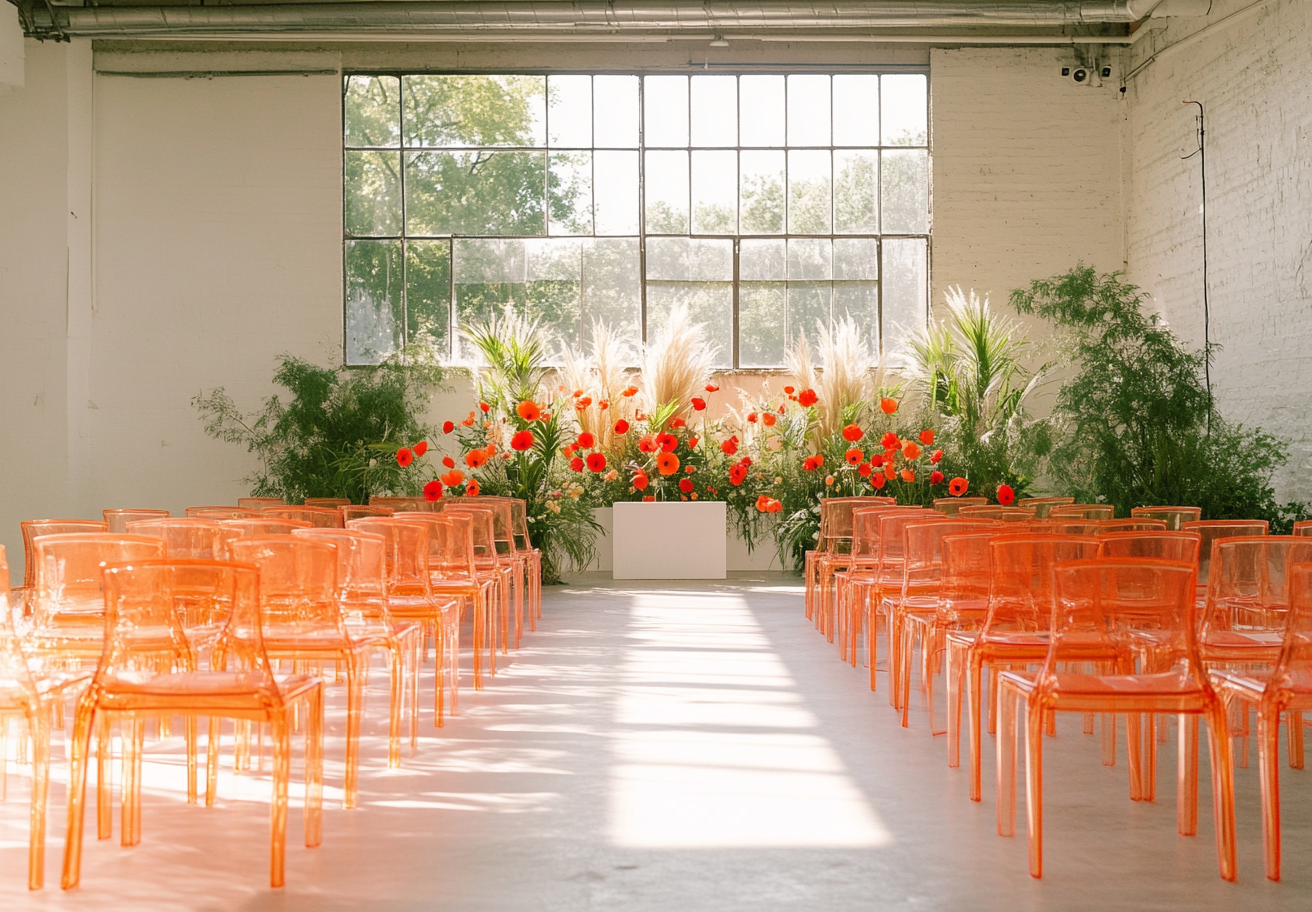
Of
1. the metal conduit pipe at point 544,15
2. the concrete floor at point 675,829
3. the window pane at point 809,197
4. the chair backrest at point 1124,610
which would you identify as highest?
the metal conduit pipe at point 544,15

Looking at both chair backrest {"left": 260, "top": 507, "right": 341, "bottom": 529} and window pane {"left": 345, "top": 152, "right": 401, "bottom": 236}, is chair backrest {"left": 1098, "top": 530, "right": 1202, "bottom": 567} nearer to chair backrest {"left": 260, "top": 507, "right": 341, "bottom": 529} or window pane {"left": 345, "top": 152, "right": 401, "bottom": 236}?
chair backrest {"left": 260, "top": 507, "right": 341, "bottom": 529}

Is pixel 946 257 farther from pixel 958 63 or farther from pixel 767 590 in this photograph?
pixel 767 590

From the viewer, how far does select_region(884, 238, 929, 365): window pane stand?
39.2 feet

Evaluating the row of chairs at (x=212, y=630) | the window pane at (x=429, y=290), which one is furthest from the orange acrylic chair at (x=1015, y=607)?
the window pane at (x=429, y=290)

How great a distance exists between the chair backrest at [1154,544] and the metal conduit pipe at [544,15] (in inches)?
287

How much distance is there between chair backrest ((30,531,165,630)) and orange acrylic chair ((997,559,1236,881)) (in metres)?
2.58

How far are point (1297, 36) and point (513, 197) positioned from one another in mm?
7039

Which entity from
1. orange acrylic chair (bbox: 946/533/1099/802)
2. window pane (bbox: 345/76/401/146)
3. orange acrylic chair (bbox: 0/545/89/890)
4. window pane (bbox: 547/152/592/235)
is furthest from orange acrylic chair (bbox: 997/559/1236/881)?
window pane (bbox: 345/76/401/146)

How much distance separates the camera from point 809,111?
12.1m

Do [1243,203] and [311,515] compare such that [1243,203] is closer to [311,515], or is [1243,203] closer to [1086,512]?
[1086,512]

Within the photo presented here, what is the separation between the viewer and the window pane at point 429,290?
470 inches

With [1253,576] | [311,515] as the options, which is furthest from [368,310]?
[1253,576]

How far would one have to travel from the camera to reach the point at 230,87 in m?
11.9

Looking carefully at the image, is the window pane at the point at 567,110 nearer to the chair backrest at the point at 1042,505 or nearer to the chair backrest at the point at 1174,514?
the chair backrest at the point at 1042,505
